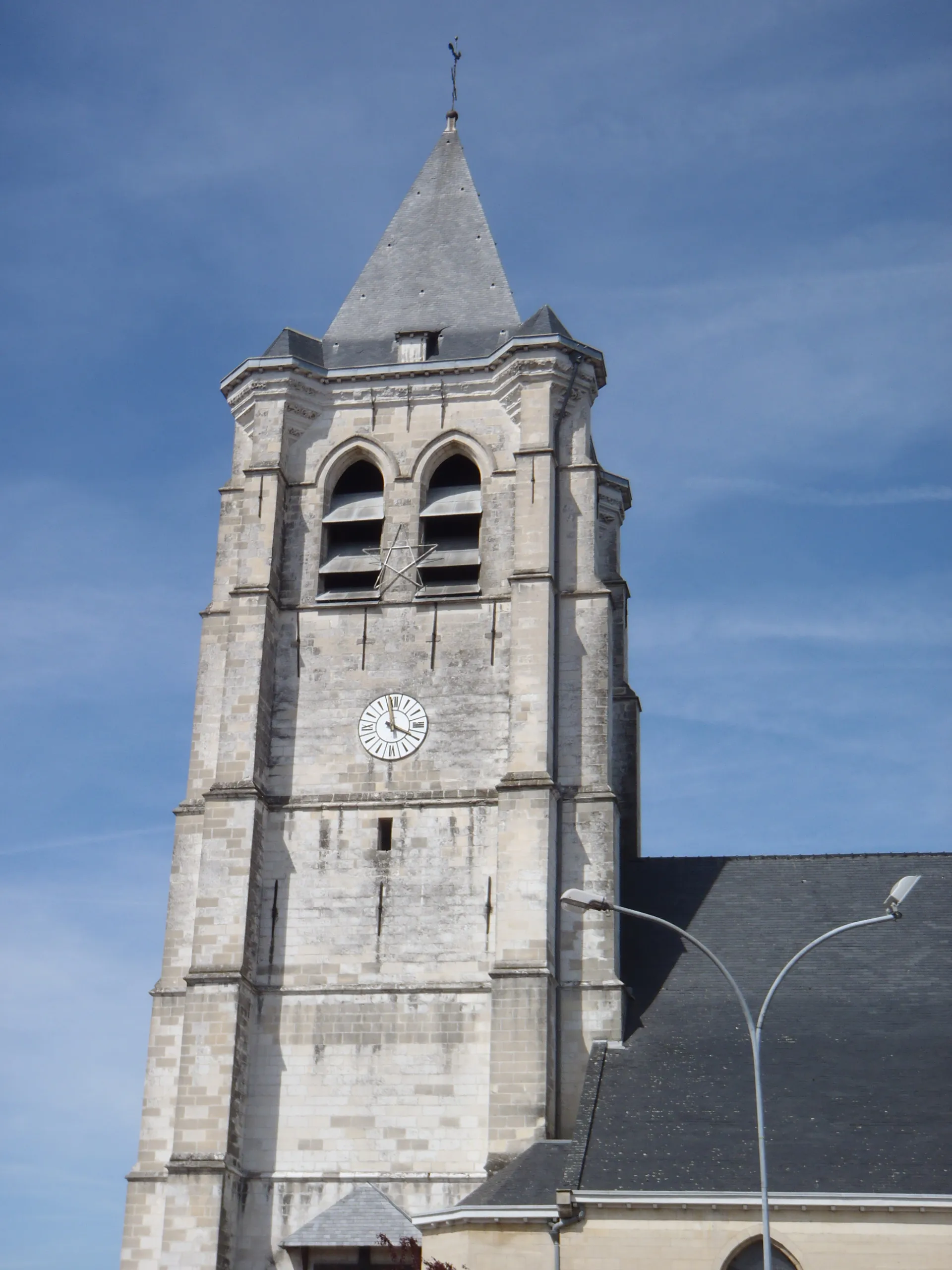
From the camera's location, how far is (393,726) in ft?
82.2

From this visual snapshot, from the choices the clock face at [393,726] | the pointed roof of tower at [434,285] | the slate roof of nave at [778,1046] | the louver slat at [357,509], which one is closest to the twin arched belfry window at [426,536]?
the louver slat at [357,509]

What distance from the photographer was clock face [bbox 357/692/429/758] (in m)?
24.9

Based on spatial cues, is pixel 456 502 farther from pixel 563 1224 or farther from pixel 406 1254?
pixel 563 1224

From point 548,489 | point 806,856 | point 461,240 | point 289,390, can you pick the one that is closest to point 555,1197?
point 806,856

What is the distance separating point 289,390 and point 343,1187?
Answer: 494 inches

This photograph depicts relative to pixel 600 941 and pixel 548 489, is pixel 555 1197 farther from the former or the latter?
pixel 548 489

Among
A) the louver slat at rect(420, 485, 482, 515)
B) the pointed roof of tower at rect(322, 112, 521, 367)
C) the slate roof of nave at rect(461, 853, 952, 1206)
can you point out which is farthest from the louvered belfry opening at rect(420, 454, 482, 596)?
the slate roof of nave at rect(461, 853, 952, 1206)

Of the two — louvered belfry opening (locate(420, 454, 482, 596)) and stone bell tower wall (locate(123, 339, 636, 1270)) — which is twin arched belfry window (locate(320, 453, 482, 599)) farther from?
stone bell tower wall (locate(123, 339, 636, 1270))

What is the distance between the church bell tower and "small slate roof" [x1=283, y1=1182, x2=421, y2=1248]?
0.22 metres

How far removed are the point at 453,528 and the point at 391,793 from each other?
4.84 m

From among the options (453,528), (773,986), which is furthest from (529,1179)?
(453,528)

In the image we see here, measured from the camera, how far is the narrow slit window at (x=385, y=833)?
24312 mm

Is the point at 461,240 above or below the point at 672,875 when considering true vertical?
above

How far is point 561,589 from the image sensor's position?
83.9 feet
